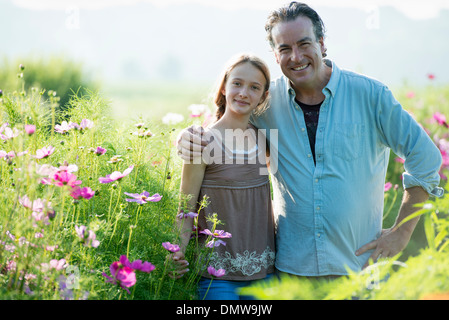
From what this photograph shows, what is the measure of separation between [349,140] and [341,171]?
16 centimetres

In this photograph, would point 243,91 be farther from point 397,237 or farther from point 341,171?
point 397,237

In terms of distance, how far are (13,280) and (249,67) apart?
1.40 m

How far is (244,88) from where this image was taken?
2275mm

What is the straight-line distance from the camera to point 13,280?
1552 millimetres

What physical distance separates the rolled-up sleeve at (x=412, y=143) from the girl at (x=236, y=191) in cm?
62

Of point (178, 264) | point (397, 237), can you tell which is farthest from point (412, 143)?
point (178, 264)

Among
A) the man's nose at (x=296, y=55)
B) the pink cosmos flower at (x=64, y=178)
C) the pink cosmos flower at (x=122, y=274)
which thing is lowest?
the pink cosmos flower at (x=122, y=274)

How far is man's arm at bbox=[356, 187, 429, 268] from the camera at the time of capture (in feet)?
7.59

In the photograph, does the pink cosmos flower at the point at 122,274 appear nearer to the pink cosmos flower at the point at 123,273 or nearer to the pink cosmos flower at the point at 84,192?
the pink cosmos flower at the point at 123,273

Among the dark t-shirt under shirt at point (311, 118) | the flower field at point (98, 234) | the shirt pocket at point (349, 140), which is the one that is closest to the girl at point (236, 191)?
the flower field at point (98, 234)

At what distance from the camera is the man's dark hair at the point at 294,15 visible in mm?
2393
